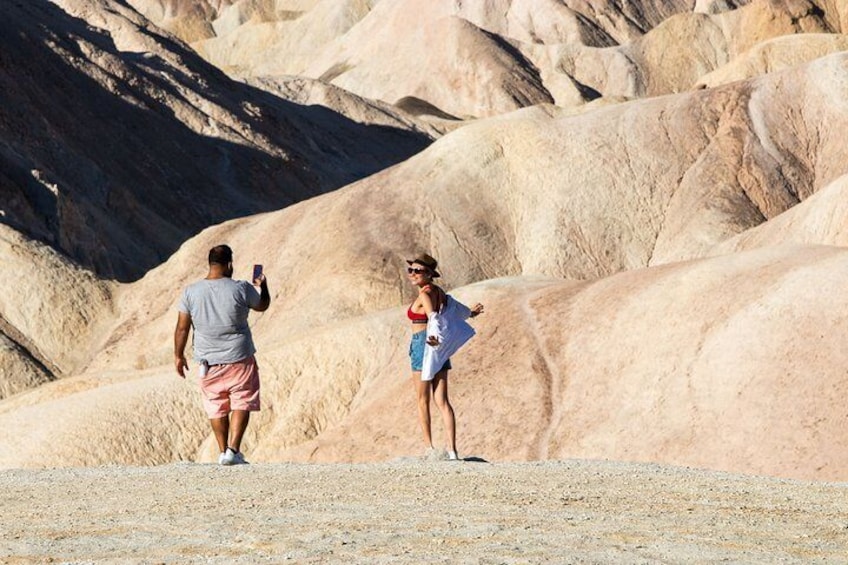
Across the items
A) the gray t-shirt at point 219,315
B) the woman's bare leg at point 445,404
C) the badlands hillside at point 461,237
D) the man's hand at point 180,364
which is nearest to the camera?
the gray t-shirt at point 219,315

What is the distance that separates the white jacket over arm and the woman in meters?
0.04

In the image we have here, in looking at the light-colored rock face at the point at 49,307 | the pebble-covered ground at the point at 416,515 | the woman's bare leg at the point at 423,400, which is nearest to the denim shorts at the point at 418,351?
the woman's bare leg at the point at 423,400

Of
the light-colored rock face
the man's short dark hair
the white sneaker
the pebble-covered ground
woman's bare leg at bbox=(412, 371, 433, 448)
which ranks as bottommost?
the pebble-covered ground

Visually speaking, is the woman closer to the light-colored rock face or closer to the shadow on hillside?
the light-colored rock face

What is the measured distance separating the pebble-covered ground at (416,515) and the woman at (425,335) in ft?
1.61

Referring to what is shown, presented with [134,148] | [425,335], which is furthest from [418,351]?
[134,148]

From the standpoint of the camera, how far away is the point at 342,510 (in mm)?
11883

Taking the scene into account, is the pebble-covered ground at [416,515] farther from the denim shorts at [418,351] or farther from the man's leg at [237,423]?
the denim shorts at [418,351]

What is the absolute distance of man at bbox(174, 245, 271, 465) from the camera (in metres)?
14.0

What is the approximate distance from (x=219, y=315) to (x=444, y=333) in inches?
86.5

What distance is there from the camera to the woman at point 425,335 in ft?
49.5

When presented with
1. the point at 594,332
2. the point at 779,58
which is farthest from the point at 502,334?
the point at 779,58

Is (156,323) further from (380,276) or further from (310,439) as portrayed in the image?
(310,439)

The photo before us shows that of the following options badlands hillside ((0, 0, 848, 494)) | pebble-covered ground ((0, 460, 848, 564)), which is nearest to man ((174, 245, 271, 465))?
pebble-covered ground ((0, 460, 848, 564))
